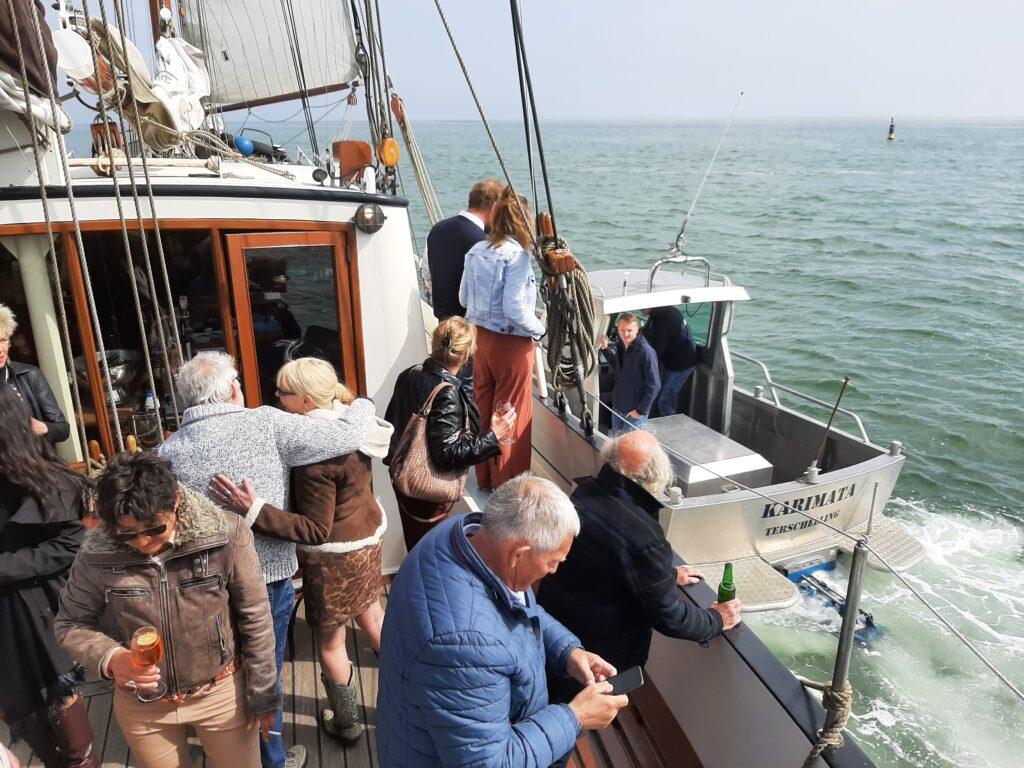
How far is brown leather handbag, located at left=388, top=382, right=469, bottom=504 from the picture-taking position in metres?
3.02

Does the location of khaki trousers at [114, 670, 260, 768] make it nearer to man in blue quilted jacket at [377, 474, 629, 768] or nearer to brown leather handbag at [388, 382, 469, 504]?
man in blue quilted jacket at [377, 474, 629, 768]

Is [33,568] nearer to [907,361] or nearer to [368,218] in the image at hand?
[368,218]

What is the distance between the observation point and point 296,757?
2785 mm

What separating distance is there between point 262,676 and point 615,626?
3.72 feet

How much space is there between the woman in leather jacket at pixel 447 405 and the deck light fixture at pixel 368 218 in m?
0.98

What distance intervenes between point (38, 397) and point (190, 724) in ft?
5.09

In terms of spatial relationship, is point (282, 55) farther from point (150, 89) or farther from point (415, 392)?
point (415, 392)

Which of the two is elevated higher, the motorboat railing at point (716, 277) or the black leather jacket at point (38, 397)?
the black leather jacket at point (38, 397)

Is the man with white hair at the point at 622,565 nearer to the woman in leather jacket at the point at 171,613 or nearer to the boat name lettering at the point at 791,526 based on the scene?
the woman in leather jacket at the point at 171,613

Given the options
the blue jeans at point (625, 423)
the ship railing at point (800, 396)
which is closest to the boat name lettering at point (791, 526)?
the ship railing at point (800, 396)

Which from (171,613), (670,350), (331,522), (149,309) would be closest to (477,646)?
(171,613)

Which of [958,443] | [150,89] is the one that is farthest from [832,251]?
[150,89]

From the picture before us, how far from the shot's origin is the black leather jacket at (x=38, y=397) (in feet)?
9.39

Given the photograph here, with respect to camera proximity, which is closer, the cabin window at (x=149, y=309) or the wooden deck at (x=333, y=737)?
the wooden deck at (x=333, y=737)
